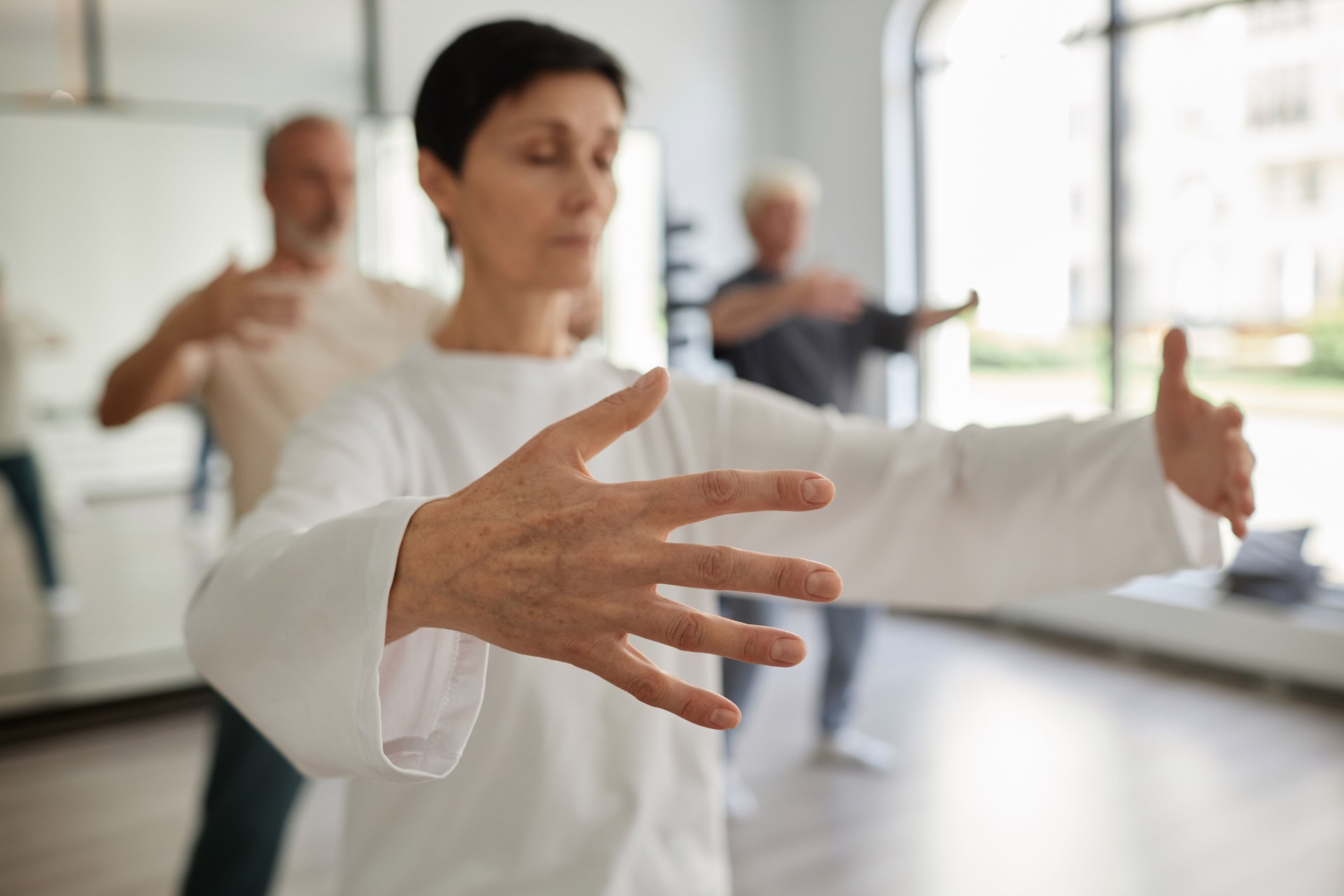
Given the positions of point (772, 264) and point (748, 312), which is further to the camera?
point (772, 264)

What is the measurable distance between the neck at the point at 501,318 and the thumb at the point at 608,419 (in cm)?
45

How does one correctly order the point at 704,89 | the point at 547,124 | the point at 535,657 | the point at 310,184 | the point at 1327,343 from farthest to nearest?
1. the point at 704,89
2. the point at 1327,343
3. the point at 310,184
4. the point at 547,124
5. the point at 535,657

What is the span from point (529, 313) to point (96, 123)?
315 cm

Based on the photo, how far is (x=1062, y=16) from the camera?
4.44 meters

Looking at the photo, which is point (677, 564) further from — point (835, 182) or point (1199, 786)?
point (835, 182)

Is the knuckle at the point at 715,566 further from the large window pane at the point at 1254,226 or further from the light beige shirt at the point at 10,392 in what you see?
the large window pane at the point at 1254,226

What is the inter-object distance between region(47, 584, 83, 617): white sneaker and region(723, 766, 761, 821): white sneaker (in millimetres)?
2231

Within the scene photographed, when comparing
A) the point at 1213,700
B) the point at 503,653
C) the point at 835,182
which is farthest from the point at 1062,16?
the point at 503,653

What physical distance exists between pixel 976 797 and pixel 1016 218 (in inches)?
109

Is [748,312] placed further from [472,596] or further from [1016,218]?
[1016,218]

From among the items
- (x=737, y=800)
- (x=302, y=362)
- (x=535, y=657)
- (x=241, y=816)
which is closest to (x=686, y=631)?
(x=535, y=657)

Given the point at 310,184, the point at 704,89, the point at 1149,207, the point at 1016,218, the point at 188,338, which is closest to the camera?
the point at 188,338

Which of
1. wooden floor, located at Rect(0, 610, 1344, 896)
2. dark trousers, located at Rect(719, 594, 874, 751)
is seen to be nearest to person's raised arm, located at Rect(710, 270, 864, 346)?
dark trousers, located at Rect(719, 594, 874, 751)

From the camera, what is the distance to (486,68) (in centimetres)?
95
